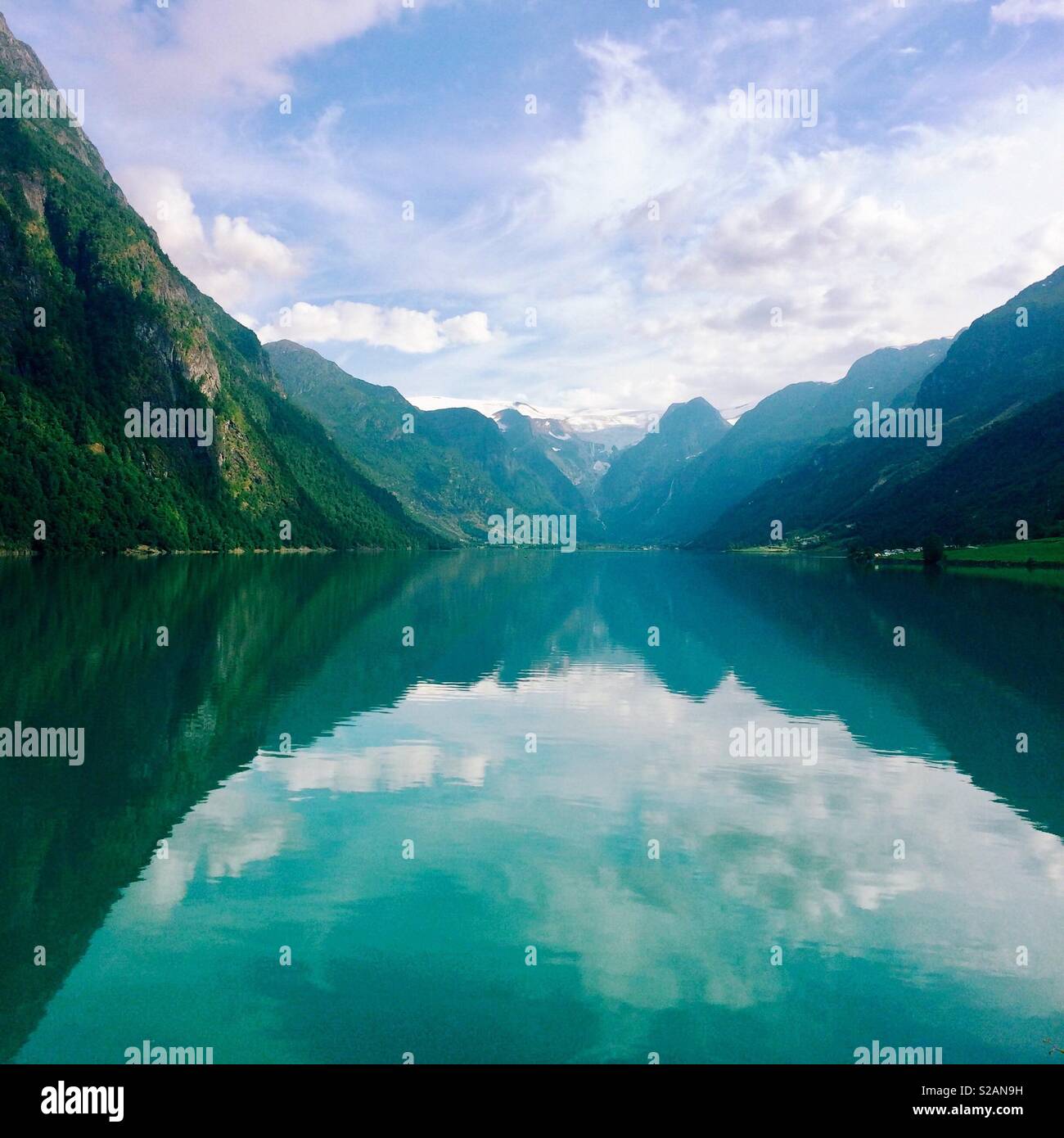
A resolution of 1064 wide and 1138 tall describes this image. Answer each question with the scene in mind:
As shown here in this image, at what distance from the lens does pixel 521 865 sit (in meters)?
18.9

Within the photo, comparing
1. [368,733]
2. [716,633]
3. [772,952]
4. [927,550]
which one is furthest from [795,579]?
[772,952]

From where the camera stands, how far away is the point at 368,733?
31.4 metres

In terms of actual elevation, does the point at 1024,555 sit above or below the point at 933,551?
below

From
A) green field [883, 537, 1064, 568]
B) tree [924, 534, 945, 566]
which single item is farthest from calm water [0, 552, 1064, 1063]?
tree [924, 534, 945, 566]

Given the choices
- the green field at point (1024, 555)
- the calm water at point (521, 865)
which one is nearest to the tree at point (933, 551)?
the green field at point (1024, 555)

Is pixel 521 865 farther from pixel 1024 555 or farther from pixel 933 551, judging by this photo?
pixel 933 551

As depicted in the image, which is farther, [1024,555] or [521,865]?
[1024,555]

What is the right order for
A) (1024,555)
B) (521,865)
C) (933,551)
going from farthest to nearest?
1. (933,551)
2. (1024,555)
3. (521,865)

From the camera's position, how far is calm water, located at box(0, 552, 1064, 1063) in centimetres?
1271

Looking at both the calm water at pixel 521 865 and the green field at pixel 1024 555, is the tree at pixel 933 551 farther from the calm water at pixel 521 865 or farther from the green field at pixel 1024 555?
the calm water at pixel 521 865

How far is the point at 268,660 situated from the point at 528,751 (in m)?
22.2

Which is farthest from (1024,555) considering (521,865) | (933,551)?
(521,865)

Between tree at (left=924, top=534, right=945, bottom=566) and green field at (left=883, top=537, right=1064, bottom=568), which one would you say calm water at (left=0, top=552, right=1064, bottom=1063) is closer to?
green field at (left=883, top=537, right=1064, bottom=568)
